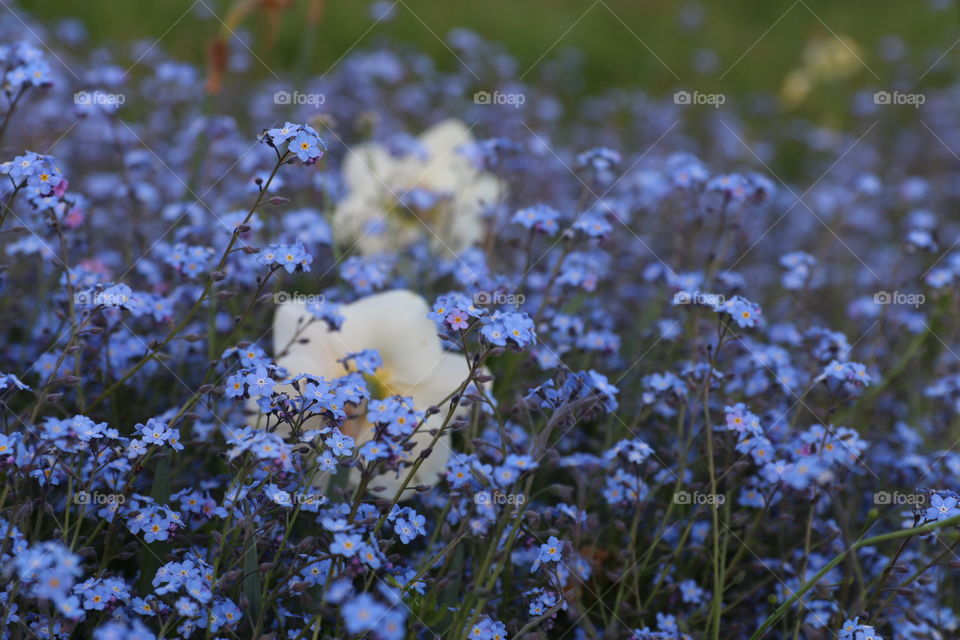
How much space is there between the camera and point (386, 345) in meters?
2.24

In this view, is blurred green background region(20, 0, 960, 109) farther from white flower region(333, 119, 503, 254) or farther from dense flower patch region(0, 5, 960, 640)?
dense flower patch region(0, 5, 960, 640)

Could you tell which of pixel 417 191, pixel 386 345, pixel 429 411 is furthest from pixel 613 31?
pixel 429 411

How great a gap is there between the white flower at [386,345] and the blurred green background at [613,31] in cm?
314

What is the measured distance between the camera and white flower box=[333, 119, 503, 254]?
3119mm

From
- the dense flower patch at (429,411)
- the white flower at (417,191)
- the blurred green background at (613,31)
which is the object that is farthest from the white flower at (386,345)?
the blurred green background at (613,31)

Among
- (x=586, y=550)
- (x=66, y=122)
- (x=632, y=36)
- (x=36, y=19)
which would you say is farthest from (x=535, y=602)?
(x=632, y=36)

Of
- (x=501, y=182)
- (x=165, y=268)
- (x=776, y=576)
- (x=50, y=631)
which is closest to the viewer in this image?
(x=50, y=631)

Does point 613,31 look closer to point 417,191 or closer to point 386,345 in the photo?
point 417,191

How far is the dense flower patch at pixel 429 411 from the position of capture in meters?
1.59

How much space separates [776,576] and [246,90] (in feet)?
12.9

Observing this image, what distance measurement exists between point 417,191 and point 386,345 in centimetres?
90

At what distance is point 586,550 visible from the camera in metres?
2.00

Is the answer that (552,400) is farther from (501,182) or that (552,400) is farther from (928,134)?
(928,134)

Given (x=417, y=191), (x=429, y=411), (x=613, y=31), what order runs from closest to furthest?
(x=429, y=411)
(x=417, y=191)
(x=613, y=31)
